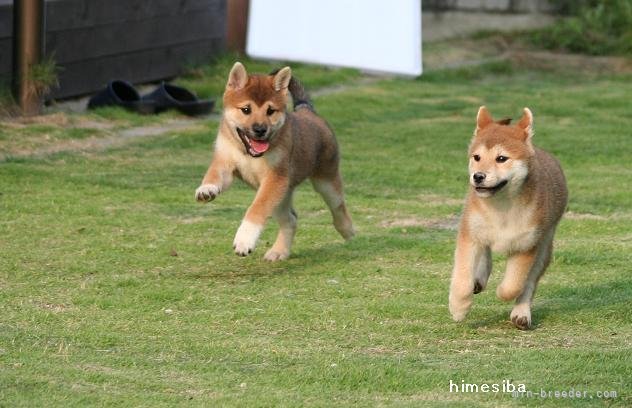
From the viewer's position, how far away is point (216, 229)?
31.6 feet

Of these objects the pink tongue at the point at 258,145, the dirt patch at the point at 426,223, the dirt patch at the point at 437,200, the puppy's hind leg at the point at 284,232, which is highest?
the pink tongue at the point at 258,145

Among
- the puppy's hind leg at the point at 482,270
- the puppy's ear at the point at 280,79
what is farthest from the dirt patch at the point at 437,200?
the puppy's hind leg at the point at 482,270

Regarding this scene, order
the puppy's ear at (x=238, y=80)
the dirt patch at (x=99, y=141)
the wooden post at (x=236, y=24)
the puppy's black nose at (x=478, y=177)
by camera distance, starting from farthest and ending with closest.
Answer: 1. the wooden post at (x=236, y=24)
2. the dirt patch at (x=99, y=141)
3. the puppy's ear at (x=238, y=80)
4. the puppy's black nose at (x=478, y=177)

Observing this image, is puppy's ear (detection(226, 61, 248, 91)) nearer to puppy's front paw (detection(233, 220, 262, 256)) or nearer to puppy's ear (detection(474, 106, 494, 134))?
puppy's front paw (detection(233, 220, 262, 256))

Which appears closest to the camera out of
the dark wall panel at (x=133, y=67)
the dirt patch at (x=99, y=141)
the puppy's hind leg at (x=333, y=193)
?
the puppy's hind leg at (x=333, y=193)

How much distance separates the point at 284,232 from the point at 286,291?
3.55 feet

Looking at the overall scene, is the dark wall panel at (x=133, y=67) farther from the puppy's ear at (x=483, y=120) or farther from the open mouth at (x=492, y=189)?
the open mouth at (x=492, y=189)

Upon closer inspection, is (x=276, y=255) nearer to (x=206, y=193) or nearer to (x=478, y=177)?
(x=206, y=193)

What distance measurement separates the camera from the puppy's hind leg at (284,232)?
29.0 ft

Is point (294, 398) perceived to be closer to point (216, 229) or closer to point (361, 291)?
point (361, 291)

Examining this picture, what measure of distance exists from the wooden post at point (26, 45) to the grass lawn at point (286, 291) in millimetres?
567

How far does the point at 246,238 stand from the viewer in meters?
7.89

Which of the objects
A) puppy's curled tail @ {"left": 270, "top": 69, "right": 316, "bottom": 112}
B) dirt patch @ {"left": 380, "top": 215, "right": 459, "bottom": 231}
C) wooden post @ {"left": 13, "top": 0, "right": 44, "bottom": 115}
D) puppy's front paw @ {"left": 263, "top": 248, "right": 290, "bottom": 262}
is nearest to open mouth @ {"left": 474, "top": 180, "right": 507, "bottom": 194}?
puppy's front paw @ {"left": 263, "top": 248, "right": 290, "bottom": 262}

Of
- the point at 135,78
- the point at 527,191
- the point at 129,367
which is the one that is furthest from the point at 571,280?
the point at 135,78
